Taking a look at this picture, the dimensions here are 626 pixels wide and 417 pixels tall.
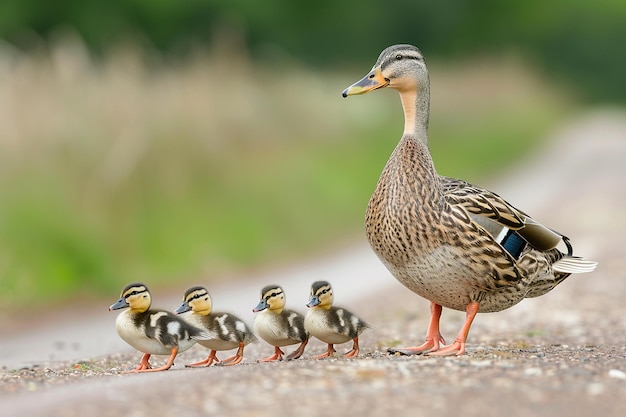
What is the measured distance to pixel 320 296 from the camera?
7.64m

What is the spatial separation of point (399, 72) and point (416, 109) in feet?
0.94

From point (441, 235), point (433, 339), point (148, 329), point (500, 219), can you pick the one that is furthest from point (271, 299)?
point (500, 219)

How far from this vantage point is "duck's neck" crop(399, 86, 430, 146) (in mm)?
7832

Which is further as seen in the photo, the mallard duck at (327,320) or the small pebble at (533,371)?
the mallard duck at (327,320)

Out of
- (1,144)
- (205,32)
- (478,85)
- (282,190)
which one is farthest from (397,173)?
(478,85)

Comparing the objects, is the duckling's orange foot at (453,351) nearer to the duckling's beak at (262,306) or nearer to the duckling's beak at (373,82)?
the duckling's beak at (262,306)

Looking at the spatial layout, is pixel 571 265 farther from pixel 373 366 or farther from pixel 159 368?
pixel 159 368

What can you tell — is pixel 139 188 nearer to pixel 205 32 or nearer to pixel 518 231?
pixel 518 231

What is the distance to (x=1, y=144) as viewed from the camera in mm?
13273

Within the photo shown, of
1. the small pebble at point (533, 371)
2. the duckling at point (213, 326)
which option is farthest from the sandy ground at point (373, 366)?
the duckling at point (213, 326)

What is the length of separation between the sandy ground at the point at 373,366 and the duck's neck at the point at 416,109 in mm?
1585

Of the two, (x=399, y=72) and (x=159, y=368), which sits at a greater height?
(x=399, y=72)

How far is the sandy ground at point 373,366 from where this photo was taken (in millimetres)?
5379

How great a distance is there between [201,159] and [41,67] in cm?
276
